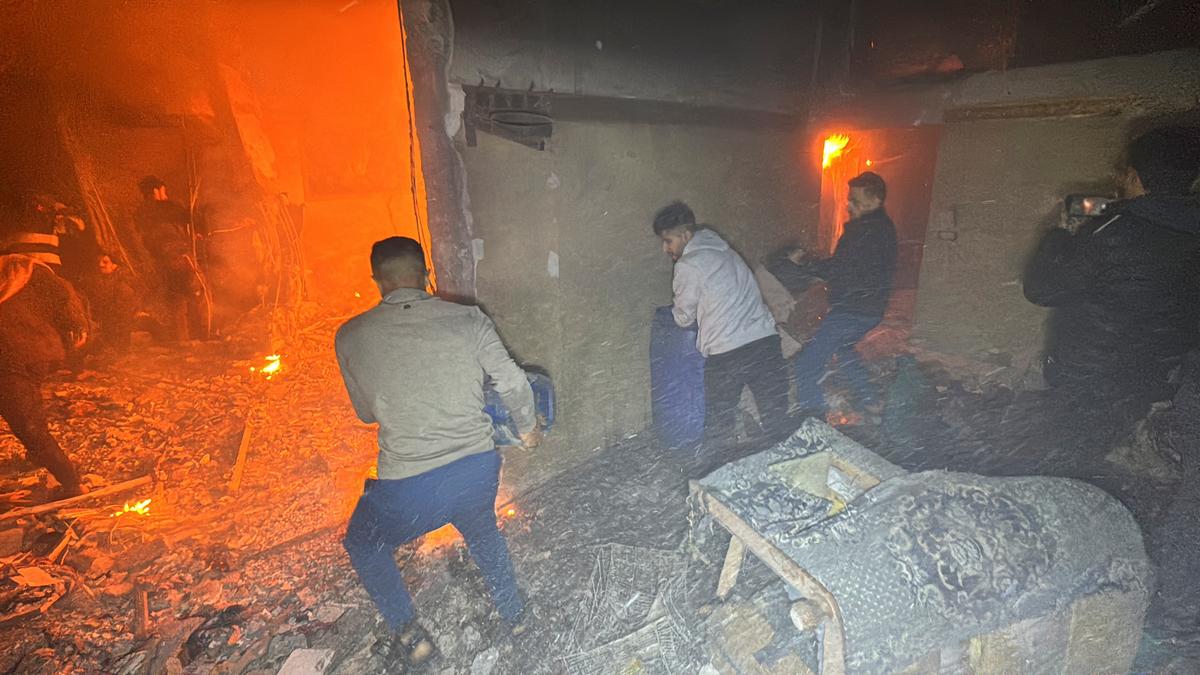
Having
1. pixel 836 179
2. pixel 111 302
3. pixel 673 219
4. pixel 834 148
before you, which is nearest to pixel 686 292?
pixel 673 219

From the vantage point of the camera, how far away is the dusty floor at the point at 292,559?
301 centimetres

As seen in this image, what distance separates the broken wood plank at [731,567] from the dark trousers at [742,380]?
1700mm

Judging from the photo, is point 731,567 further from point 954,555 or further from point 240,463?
point 240,463

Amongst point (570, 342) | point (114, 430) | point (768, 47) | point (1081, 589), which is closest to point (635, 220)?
point (570, 342)

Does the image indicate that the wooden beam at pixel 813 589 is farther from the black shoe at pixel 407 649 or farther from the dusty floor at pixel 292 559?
the black shoe at pixel 407 649

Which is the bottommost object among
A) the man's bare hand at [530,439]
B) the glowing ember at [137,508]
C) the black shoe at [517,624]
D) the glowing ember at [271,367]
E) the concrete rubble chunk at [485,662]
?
the concrete rubble chunk at [485,662]

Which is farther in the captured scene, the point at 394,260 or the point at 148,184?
the point at 148,184

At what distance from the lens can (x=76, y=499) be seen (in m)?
4.33

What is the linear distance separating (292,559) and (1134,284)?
20.2ft

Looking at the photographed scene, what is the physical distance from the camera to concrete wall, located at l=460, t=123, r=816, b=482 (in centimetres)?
386

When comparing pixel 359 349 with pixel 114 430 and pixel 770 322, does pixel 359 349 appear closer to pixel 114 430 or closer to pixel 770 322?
pixel 770 322

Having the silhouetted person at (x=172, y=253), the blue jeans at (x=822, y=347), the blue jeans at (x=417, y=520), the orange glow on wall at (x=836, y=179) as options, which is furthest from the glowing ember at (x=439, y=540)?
the orange glow on wall at (x=836, y=179)

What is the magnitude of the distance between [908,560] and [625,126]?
149 inches

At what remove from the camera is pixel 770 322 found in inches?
168
